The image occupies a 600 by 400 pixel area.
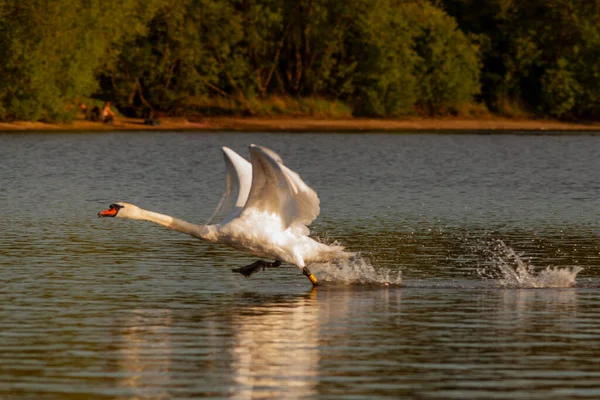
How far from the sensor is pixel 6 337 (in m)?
13.0

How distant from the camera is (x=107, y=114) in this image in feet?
228

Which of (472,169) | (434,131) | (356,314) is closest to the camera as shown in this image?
(356,314)

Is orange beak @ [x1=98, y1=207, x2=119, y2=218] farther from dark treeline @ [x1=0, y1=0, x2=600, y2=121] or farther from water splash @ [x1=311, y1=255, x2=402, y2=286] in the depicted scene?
dark treeline @ [x1=0, y1=0, x2=600, y2=121]

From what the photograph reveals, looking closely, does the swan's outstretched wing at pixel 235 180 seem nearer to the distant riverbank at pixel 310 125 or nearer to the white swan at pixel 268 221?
the white swan at pixel 268 221

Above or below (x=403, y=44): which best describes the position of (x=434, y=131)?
below

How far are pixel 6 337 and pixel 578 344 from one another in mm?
5358

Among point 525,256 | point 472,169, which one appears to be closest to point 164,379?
point 525,256

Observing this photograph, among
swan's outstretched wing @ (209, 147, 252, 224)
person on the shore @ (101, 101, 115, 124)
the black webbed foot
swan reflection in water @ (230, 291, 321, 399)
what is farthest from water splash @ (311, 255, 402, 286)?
person on the shore @ (101, 101, 115, 124)

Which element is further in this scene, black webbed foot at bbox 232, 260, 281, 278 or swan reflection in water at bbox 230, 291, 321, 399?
black webbed foot at bbox 232, 260, 281, 278

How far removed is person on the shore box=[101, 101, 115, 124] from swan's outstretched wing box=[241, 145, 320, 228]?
53.0 metres

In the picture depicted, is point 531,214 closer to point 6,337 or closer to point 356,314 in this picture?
point 356,314

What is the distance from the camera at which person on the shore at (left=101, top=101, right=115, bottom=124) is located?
2717 inches

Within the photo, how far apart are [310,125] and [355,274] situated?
58456 mm

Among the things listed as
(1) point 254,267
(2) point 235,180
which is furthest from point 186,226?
(2) point 235,180
